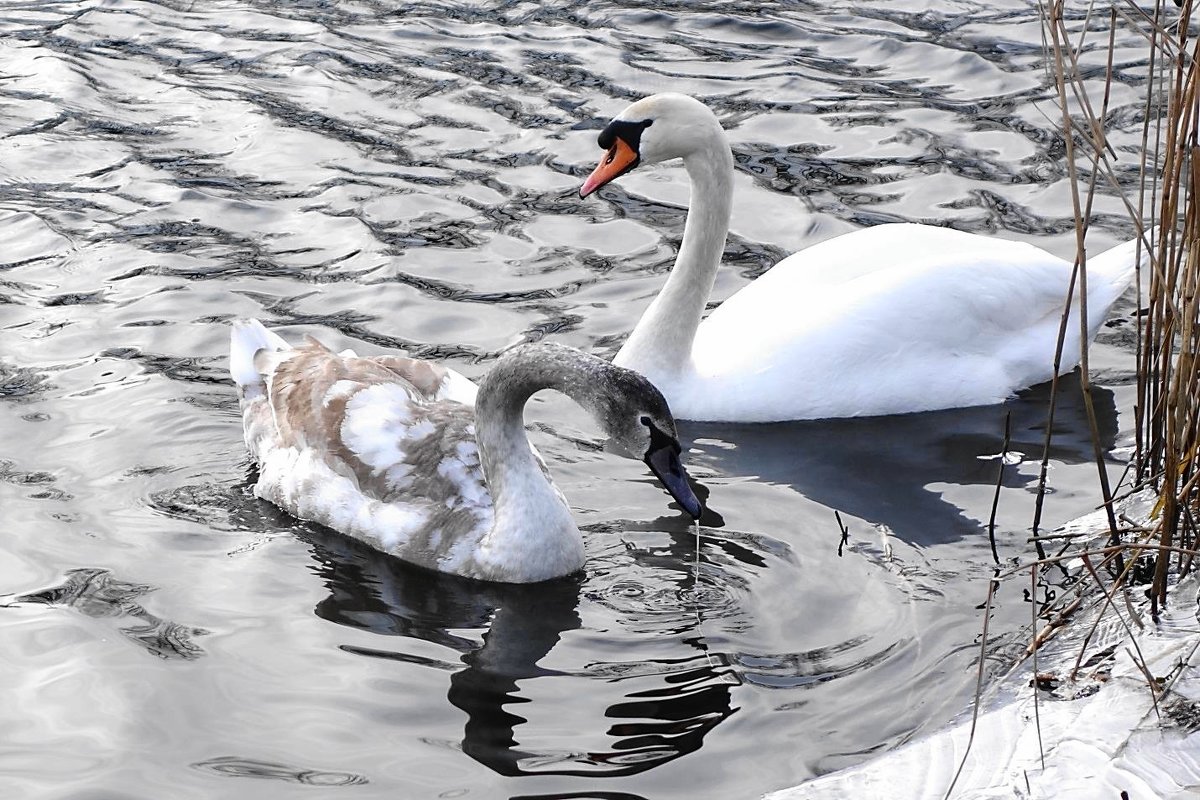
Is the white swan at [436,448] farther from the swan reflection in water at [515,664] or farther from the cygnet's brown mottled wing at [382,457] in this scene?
the swan reflection in water at [515,664]

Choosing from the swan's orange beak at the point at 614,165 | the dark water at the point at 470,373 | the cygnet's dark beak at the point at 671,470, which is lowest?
the dark water at the point at 470,373

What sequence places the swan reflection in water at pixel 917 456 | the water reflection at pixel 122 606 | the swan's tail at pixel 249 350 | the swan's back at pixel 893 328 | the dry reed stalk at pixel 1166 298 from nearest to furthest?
the dry reed stalk at pixel 1166 298
the water reflection at pixel 122 606
the swan reflection in water at pixel 917 456
the swan's tail at pixel 249 350
the swan's back at pixel 893 328

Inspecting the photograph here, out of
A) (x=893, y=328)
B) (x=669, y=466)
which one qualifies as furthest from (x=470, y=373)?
(x=669, y=466)

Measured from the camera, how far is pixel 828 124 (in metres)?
11.1

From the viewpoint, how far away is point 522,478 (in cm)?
632

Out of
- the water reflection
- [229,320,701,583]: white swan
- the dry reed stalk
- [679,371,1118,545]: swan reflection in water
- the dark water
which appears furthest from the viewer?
[679,371,1118,545]: swan reflection in water

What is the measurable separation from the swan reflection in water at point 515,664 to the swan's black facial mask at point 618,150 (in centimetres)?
208

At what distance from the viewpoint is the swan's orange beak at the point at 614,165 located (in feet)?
26.2

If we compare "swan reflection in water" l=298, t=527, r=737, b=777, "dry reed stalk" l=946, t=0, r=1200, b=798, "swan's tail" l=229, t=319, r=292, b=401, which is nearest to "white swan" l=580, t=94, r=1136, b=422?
"swan reflection in water" l=298, t=527, r=737, b=777

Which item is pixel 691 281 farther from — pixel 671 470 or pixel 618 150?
pixel 671 470

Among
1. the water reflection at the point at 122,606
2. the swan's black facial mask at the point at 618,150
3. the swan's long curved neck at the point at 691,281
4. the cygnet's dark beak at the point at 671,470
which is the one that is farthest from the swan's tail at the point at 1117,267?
the water reflection at the point at 122,606

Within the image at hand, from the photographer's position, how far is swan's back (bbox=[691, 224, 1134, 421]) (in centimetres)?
769

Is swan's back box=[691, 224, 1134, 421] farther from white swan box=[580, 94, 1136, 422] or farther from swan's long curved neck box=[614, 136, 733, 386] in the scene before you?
swan's long curved neck box=[614, 136, 733, 386]

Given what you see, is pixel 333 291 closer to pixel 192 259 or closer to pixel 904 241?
pixel 192 259
